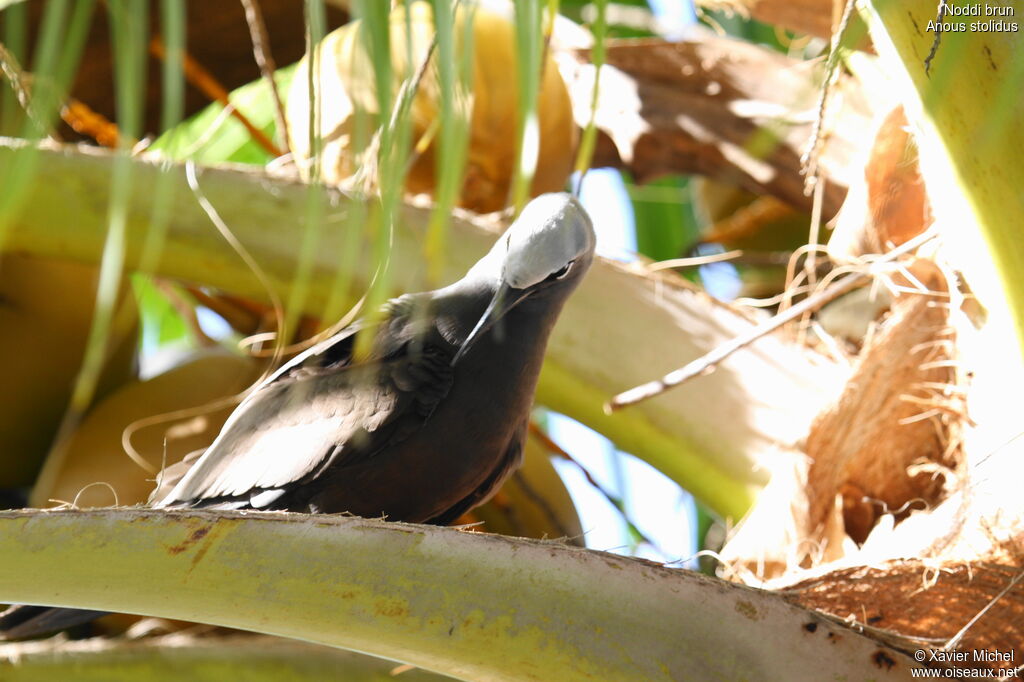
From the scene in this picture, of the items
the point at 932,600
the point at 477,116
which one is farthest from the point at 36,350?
the point at 932,600

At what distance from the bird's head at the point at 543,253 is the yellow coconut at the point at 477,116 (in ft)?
0.97

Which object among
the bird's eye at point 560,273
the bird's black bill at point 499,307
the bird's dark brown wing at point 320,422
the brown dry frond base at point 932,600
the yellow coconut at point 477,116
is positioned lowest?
the brown dry frond base at point 932,600

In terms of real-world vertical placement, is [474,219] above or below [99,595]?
above

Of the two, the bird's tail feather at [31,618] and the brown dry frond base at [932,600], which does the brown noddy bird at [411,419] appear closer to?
the bird's tail feather at [31,618]

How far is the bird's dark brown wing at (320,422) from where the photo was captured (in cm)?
118

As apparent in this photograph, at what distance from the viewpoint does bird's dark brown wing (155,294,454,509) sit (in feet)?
3.87

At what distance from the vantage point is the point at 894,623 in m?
0.98

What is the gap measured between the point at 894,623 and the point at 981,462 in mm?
160

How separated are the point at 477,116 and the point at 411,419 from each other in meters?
0.49

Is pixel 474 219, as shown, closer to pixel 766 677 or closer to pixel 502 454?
pixel 502 454

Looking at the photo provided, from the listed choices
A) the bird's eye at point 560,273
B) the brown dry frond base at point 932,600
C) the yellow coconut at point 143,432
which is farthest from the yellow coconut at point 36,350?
the brown dry frond base at point 932,600

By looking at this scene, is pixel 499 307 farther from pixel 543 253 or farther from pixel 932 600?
pixel 932 600

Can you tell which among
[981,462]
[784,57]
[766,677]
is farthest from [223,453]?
[784,57]

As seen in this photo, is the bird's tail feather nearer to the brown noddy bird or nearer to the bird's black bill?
the brown noddy bird
